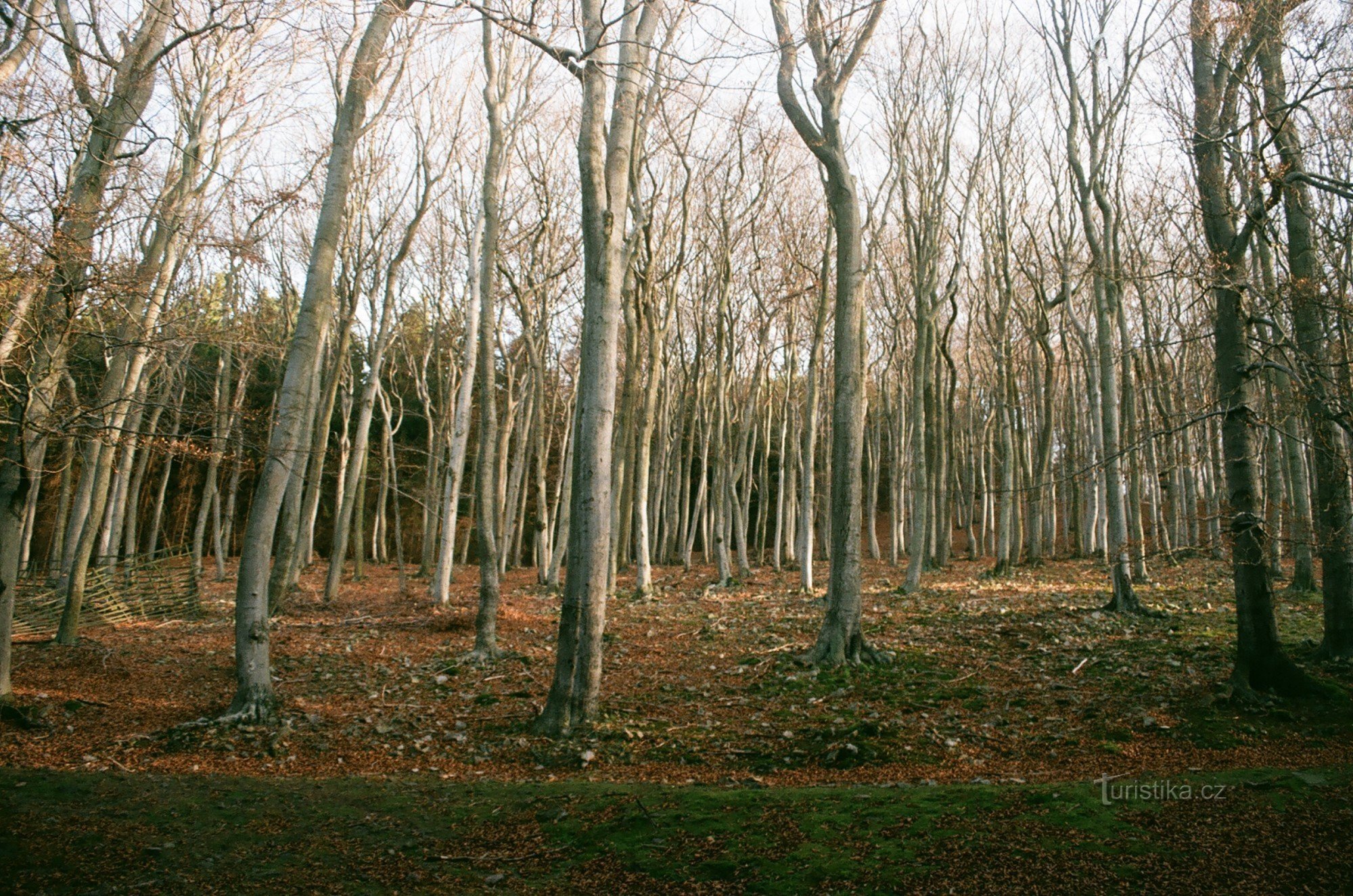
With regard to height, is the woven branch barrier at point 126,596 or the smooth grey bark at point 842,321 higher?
the smooth grey bark at point 842,321

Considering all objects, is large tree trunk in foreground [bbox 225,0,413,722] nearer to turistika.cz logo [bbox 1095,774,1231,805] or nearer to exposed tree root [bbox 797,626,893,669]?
exposed tree root [bbox 797,626,893,669]

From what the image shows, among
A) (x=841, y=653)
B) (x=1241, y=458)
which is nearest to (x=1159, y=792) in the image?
(x=1241, y=458)

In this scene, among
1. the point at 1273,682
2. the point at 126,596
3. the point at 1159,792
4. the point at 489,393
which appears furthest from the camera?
the point at 126,596

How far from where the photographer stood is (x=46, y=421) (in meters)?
6.40

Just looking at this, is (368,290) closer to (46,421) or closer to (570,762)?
(46,421)

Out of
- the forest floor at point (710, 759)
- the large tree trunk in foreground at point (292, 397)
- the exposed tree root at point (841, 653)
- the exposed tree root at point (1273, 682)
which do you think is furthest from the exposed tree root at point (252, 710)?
the exposed tree root at point (1273, 682)

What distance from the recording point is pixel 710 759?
6.52 m

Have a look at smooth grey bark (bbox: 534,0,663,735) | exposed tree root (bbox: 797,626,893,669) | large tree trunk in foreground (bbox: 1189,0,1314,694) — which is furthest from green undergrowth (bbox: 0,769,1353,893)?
exposed tree root (bbox: 797,626,893,669)

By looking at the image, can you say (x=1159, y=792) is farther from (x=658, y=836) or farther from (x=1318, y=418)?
(x=1318, y=418)

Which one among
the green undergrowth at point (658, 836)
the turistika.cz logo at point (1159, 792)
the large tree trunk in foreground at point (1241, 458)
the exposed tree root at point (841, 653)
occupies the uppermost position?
the large tree trunk in foreground at point (1241, 458)

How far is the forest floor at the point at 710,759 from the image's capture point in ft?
13.8

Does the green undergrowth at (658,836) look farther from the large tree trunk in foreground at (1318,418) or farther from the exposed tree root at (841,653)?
the exposed tree root at (841,653)

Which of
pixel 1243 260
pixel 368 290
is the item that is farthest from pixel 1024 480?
pixel 368 290

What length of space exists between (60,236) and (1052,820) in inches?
309
